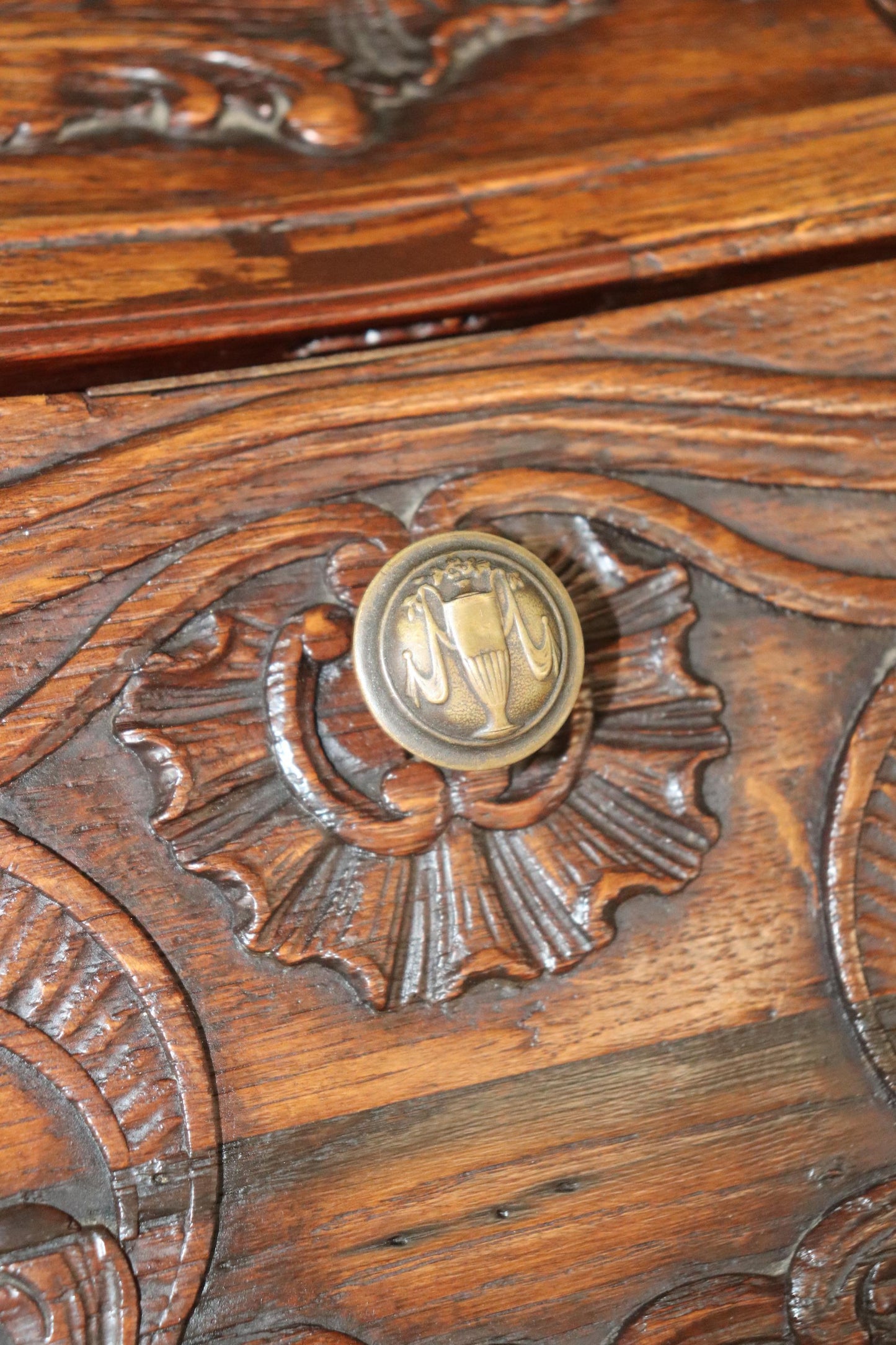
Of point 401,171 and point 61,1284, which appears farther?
point 401,171

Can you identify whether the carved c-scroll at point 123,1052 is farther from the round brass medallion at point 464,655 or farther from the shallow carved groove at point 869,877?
the shallow carved groove at point 869,877

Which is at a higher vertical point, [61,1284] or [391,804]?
[391,804]

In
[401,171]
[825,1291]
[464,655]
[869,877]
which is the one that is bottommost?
[825,1291]

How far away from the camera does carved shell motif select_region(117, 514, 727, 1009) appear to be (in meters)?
0.46

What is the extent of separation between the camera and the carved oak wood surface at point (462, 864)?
449 millimetres

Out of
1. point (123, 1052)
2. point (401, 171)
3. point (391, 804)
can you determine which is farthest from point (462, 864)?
point (401, 171)

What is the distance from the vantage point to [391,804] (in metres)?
0.47

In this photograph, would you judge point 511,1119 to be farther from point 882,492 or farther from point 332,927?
point 882,492

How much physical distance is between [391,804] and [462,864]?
0.04 metres

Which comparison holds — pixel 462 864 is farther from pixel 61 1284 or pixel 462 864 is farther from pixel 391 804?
pixel 61 1284

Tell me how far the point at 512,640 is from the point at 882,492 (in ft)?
0.67

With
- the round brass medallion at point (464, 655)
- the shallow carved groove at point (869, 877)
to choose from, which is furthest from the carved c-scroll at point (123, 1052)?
the shallow carved groove at point (869, 877)

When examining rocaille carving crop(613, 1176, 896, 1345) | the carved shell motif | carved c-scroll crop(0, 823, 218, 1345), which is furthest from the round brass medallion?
rocaille carving crop(613, 1176, 896, 1345)

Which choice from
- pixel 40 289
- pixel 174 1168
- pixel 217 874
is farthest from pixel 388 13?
pixel 174 1168
